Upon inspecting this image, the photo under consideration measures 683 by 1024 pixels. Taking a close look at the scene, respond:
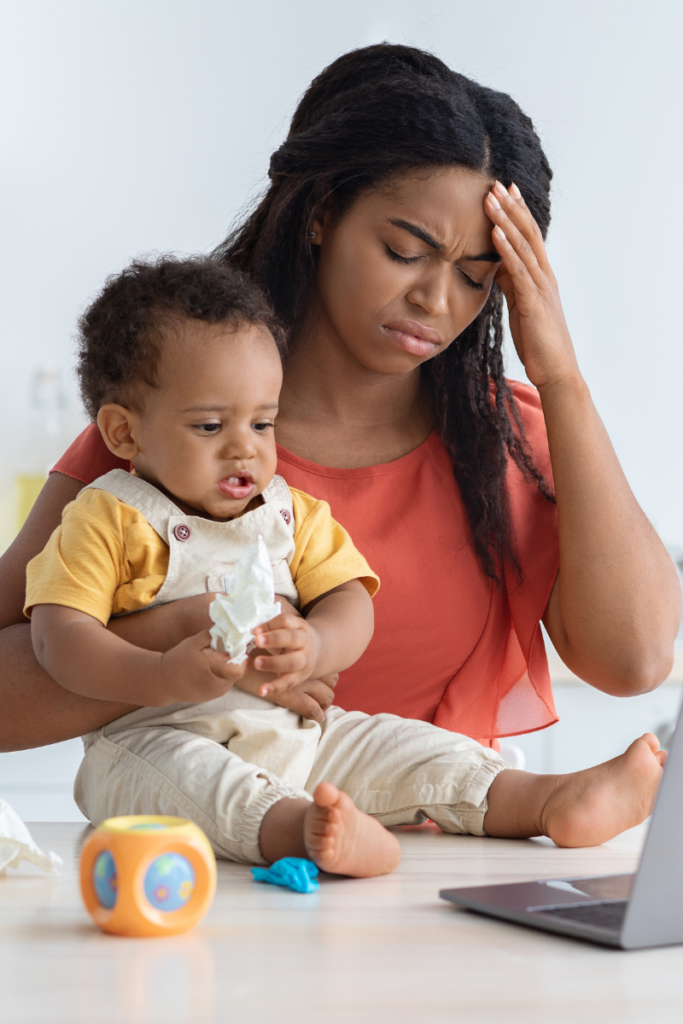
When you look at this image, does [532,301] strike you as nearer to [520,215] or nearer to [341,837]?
[520,215]

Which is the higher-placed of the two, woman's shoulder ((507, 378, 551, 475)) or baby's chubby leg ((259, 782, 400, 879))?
woman's shoulder ((507, 378, 551, 475))

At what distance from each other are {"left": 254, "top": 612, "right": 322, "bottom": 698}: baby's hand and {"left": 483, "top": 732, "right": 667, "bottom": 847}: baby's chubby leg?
215 millimetres

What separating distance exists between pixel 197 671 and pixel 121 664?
0.09 metres

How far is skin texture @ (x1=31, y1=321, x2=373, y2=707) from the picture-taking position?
869 millimetres

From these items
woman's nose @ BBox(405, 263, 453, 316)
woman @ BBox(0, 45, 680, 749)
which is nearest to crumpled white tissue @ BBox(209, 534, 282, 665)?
woman @ BBox(0, 45, 680, 749)

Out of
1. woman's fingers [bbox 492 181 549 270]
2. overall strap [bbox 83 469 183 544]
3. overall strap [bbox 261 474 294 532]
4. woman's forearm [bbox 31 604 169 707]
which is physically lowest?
woman's forearm [bbox 31 604 169 707]

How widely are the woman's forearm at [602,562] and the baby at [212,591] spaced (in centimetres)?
26

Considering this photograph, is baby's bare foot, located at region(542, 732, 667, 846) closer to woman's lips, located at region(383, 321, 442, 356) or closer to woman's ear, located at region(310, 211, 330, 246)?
woman's lips, located at region(383, 321, 442, 356)

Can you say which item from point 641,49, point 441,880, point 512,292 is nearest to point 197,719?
point 441,880

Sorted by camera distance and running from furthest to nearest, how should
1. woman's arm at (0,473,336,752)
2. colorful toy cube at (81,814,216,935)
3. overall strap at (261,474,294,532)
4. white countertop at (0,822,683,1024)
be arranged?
overall strap at (261,474,294,532) < woman's arm at (0,473,336,752) < colorful toy cube at (81,814,216,935) < white countertop at (0,822,683,1024)

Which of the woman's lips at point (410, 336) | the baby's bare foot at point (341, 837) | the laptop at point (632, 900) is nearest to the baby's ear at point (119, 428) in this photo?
the woman's lips at point (410, 336)

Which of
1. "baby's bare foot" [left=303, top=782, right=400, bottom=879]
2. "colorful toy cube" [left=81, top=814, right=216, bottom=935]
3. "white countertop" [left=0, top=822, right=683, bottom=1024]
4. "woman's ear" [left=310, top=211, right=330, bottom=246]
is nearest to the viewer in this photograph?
"white countertop" [left=0, top=822, right=683, bottom=1024]

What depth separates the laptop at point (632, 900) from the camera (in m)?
0.50

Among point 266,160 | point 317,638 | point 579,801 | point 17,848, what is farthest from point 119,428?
point 266,160
